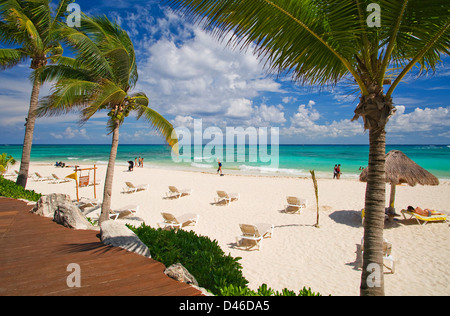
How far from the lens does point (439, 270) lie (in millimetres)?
6055

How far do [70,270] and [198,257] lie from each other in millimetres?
1879

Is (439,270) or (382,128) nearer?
(382,128)

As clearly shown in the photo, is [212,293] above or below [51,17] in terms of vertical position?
below

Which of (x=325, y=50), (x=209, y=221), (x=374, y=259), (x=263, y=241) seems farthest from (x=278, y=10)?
(x=209, y=221)

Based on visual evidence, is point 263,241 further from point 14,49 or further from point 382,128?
point 14,49

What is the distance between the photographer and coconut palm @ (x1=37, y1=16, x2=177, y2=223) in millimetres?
6375

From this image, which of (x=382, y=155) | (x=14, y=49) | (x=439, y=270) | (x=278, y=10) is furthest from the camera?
(x=14, y=49)

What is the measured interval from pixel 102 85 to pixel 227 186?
13546 millimetres

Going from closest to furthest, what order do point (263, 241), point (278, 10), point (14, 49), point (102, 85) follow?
point (278, 10) → point (102, 85) → point (263, 241) → point (14, 49)

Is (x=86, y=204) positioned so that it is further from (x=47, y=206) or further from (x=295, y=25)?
(x=295, y=25)

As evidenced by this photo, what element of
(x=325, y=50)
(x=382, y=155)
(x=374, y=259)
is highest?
(x=325, y=50)

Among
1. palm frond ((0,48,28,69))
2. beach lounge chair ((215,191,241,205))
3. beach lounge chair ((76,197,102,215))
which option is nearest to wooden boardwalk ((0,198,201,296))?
beach lounge chair ((76,197,102,215))

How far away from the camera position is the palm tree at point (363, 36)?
2434 mm

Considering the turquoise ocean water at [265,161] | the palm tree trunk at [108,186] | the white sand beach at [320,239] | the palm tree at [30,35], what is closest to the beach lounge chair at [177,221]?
the white sand beach at [320,239]
